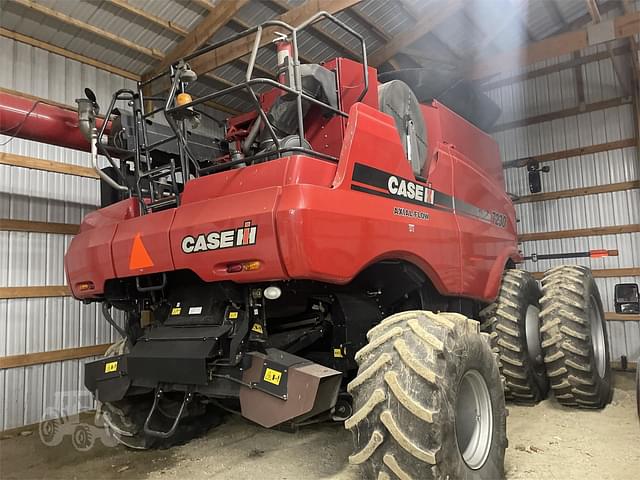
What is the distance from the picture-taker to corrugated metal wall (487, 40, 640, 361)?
8.59 metres

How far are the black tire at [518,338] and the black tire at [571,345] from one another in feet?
0.59

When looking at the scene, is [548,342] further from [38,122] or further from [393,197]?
[38,122]

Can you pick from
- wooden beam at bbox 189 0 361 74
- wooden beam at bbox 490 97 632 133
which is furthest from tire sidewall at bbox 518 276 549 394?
wooden beam at bbox 490 97 632 133

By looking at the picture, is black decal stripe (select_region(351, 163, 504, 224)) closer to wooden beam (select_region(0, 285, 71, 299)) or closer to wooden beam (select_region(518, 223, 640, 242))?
wooden beam (select_region(0, 285, 71, 299))

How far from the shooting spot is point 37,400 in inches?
239

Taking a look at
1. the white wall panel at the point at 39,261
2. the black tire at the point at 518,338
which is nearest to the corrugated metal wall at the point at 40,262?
the white wall panel at the point at 39,261

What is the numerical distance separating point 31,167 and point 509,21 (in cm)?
781

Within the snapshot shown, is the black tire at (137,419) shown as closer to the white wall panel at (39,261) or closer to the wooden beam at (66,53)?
the white wall panel at (39,261)

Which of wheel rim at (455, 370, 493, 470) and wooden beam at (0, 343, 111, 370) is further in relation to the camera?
wooden beam at (0, 343, 111, 370)

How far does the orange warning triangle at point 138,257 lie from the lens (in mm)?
3363

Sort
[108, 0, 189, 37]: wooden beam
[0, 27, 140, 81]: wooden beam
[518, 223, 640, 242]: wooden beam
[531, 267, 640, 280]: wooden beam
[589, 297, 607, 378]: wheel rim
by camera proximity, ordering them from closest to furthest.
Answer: [589, 297, 607, 378]: wheel rim < [0, 27, 140, 81]: wooden beam < [108, 0, 189, 37]: wooden beam < [531, 267, 640, 280]: wooden beam < [518, 223, 640, 242]: wooden beam

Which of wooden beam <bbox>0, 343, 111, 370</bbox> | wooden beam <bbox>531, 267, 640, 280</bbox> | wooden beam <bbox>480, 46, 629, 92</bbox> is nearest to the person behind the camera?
wooden beam <bbox>0, 343, 111, 370</bbox>

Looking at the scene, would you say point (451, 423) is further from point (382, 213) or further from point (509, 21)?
point (509, 21)

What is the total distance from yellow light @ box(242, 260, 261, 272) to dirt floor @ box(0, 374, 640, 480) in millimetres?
1528
